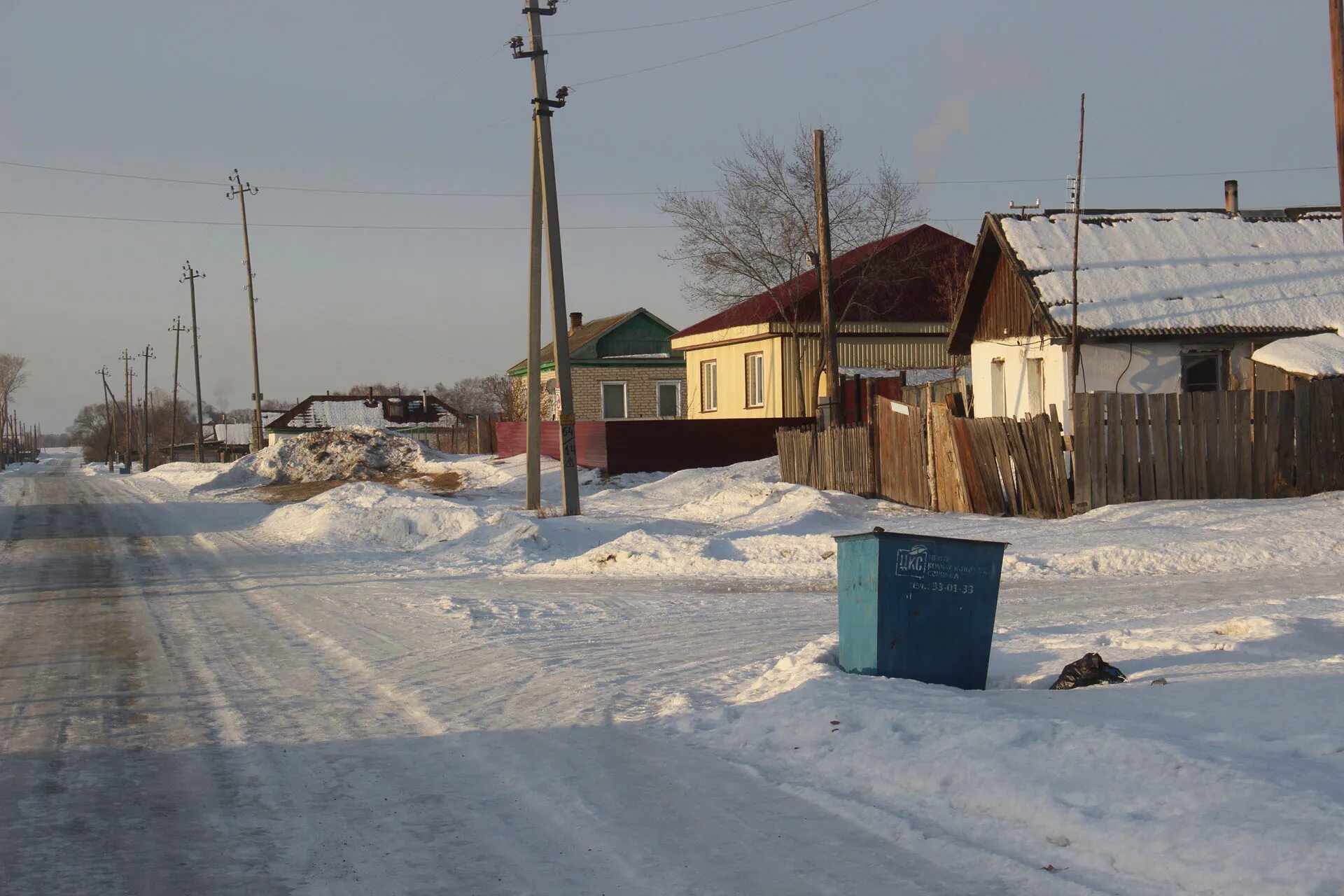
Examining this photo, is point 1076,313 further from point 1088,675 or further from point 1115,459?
point 1088,675

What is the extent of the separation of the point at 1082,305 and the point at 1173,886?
64.5 ft

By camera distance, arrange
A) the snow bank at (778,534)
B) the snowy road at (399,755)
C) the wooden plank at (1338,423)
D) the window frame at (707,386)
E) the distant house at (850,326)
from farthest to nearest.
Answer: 1. the window frame at (707,386)
2. the distant house at (850,326)
3. the wooden plank at (1338,423)
4. the snow bank at (778,534)
5. the snowy road at (399,755)

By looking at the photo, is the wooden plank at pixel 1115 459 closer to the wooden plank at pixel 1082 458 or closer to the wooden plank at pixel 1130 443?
the wooden plank at pixel 1130 443

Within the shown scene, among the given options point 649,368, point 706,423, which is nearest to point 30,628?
point 706,423

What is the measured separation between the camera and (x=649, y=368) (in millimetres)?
49344

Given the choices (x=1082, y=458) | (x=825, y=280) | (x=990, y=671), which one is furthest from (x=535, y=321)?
(x=990, y=671)

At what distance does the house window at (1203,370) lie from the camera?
22.8 meters

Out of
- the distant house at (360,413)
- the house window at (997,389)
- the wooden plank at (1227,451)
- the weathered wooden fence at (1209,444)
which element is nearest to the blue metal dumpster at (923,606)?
the weathered wooden fence at (1209,444)

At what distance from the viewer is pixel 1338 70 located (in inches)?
651

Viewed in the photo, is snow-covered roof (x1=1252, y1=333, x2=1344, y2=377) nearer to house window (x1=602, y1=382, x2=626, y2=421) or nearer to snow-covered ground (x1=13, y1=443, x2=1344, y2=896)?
snow-covered ground (x1=13, y1=443, x2=1344, y2=896)

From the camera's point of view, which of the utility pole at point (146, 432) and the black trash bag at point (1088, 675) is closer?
the black trash bag at point (1088, 675)

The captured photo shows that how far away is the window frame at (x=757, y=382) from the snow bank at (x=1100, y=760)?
1153 inches

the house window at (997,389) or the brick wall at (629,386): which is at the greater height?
the brick wall at (629,386)

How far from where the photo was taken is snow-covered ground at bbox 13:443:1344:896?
15.9ft
